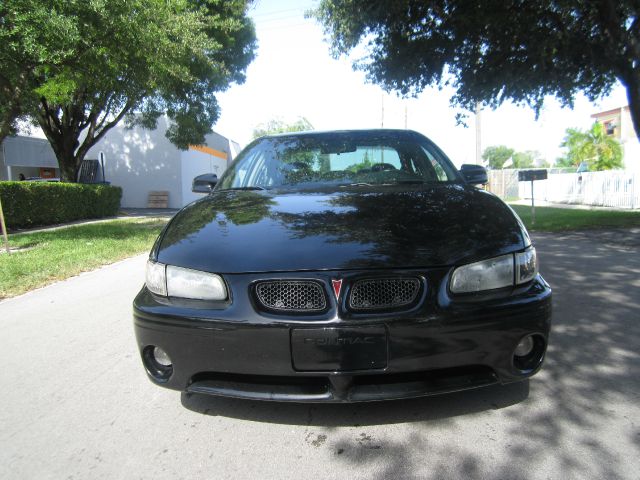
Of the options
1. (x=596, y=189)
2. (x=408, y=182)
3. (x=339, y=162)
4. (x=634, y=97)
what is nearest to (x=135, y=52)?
(x=339, y=162)

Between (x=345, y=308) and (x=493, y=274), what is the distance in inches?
27.8

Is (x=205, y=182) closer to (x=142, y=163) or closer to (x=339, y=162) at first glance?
(x=339, y=162)

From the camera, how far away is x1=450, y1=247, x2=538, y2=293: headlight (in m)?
2.07

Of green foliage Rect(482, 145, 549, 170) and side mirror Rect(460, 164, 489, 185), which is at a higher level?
green foliage Rect(482, 145, 549, 170)

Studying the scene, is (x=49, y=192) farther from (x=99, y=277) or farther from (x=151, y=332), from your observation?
(x=151, y=332)

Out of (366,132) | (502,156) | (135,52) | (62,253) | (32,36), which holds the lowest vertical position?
(62,253)

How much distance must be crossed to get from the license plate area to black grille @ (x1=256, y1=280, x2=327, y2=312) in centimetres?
11

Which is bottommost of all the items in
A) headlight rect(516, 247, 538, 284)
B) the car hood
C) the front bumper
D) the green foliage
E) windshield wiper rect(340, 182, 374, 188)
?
the front bumper

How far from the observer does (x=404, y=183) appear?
315cm

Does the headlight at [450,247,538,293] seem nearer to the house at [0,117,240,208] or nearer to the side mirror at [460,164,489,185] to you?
the side mirror at [460,164,489,185]

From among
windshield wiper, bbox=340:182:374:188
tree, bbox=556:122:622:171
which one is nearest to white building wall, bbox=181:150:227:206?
windshield wiper, bbox=340:182:374:188

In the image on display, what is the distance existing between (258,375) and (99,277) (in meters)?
5.15

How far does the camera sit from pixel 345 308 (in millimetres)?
1980

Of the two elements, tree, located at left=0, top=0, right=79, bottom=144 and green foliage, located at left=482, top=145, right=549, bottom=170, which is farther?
green foliage, located at left=482, top=145, right=549, bottom=170
